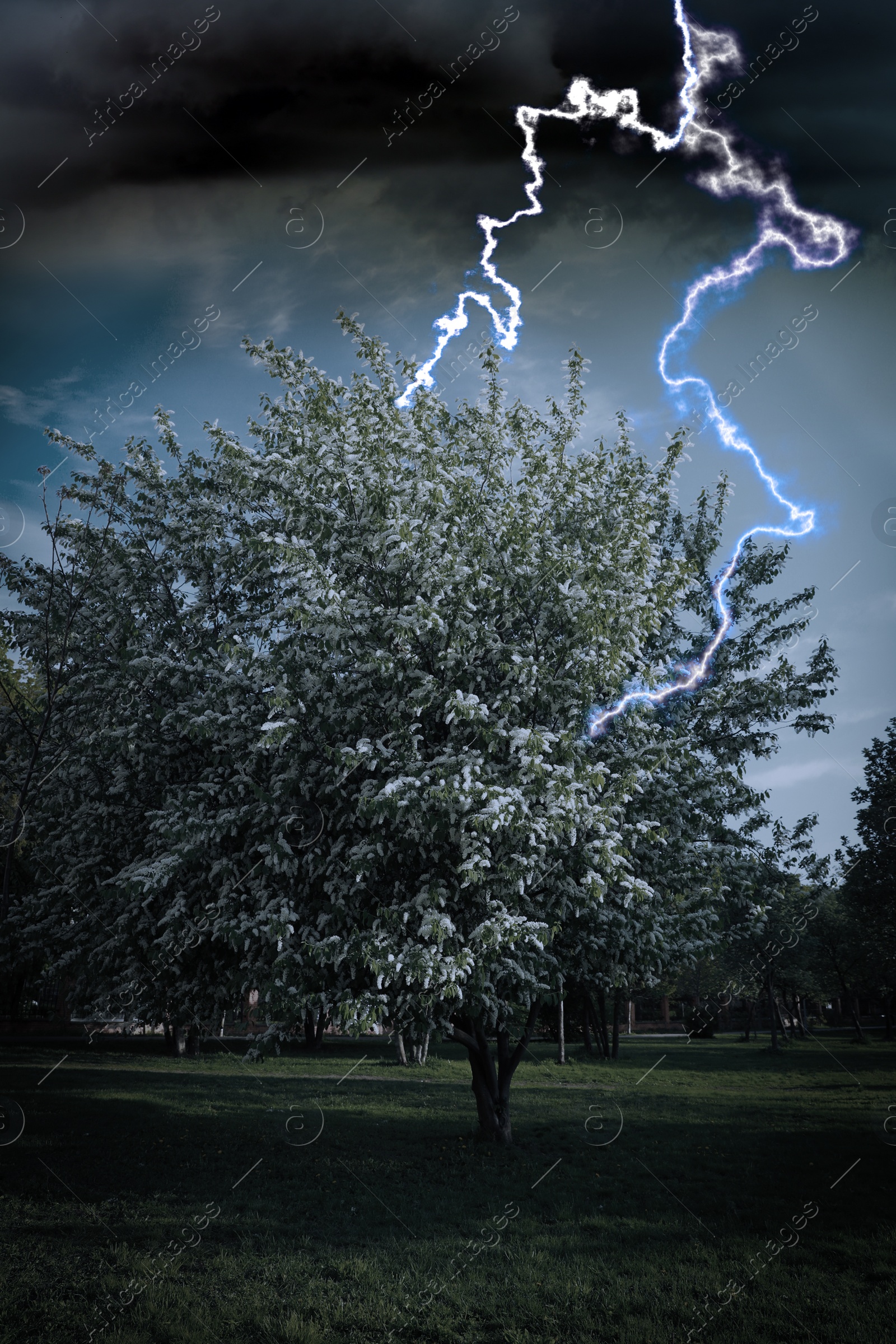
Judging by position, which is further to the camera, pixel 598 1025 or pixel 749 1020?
pixel 749 1020

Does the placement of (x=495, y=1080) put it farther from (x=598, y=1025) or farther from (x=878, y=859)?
(x=598, y=1025)

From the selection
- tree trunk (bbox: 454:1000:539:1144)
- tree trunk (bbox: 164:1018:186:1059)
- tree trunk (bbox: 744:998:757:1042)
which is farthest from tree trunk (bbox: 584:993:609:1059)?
tree trunk (bbox: 744:998:757:1042)

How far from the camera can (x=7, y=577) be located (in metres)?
15.6

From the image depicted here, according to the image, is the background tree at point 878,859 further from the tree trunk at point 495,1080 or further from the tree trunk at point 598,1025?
the tree trunk at point 495,1080

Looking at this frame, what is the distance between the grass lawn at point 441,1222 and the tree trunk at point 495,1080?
23.9 inches

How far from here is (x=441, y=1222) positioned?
37.4ft

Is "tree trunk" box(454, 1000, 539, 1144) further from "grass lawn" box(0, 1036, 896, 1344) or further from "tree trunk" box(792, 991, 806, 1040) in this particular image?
"tree trunk" box(792, 991, 806, 1040)

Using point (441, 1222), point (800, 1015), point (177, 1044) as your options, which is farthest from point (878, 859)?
point (800, 1015)

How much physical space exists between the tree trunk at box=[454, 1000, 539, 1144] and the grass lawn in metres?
0.61

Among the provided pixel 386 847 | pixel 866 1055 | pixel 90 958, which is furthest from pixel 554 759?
pixel 866 1055

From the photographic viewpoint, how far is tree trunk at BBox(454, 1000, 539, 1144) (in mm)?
16516

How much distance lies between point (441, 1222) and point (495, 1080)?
19.4ft

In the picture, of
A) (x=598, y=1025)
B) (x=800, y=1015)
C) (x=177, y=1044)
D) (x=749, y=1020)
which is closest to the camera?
(x=177, y=1044)

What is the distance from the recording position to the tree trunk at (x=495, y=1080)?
16516 millimetres
